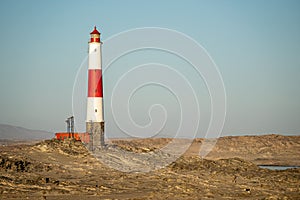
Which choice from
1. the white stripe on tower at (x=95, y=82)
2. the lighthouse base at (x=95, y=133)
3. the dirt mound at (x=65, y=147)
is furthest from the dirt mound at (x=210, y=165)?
the white stripe on tower at (x=95, y=82)

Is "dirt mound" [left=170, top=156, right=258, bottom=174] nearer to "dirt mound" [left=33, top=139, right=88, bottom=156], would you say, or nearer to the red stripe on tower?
"dirt mound" [left=33, top=139, right=88, bottom=156]

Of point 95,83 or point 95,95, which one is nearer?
point 95,83

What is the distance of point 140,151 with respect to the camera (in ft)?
123

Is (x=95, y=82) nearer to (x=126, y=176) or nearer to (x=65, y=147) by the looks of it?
(x=65, y=147)

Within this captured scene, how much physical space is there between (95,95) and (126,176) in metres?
10.2

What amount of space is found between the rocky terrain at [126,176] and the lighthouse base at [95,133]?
2.74ft

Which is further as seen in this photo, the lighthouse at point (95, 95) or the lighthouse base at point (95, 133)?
the lighthouse base at point (95, 133)

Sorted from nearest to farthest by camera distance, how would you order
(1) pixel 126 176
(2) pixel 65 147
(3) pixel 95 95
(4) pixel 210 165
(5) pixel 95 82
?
(1) pixel 126 176, (4) pixel 210 165, (2) pixel 65 147, (5) pixel 95 82, (3) pixel 95 95

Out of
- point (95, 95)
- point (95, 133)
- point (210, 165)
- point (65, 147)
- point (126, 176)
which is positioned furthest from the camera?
point (95, 133)

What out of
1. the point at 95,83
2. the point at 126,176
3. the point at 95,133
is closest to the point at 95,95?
the point at 95,83

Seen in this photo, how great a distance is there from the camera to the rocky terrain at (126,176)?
21.0 m

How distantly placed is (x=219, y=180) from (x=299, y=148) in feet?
121

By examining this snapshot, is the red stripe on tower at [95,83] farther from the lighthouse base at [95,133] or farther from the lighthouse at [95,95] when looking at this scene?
the lighthouse base at [95,133]

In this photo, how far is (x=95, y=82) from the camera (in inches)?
1387
